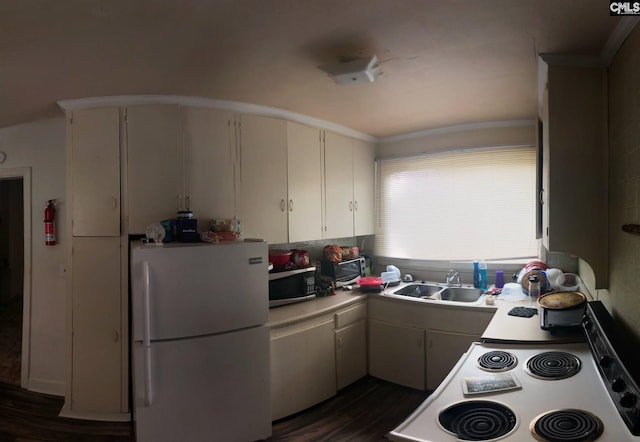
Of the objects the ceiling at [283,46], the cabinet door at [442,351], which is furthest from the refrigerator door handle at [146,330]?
the cabinet door at [442,351]

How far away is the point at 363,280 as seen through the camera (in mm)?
3232

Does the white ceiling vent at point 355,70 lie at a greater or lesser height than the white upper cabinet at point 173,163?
greater

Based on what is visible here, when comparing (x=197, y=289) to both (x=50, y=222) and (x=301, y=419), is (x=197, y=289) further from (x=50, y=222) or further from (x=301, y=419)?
(x=50, y=222)

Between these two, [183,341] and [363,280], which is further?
[363,280]

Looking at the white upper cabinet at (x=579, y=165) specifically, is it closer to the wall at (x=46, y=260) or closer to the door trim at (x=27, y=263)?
the wall at (x=46, y=260)

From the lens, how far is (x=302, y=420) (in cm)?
251

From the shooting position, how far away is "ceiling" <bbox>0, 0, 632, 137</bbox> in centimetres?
138

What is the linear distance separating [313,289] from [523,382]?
73.1 inches

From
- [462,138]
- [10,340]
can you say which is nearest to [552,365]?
[462,138]

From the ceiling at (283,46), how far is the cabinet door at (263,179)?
0.92 ft

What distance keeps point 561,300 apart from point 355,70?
5.47 feet

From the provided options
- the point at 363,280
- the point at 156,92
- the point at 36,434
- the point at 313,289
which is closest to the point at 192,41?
the point at 156,92

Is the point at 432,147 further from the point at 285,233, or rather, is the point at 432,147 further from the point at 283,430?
the point at 283,430

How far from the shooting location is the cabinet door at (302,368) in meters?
2.44
